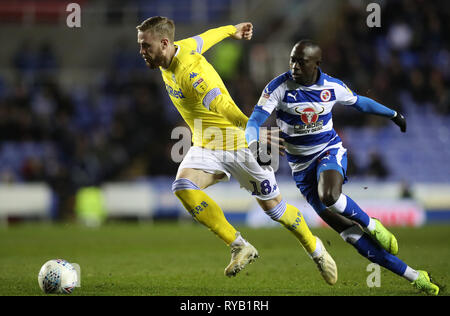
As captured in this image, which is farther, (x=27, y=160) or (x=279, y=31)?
(x=279, y=31)

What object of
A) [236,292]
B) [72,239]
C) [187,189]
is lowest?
[72,239]

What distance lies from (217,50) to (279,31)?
7.62ft

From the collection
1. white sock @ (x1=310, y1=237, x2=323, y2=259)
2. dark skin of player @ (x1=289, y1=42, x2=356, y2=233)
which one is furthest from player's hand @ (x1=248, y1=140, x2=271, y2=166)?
white sock @ (x1=310, y1=237, x2=323, y2=259)

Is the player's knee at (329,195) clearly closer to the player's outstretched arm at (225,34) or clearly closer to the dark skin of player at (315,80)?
the dark skin of player at (315,80)

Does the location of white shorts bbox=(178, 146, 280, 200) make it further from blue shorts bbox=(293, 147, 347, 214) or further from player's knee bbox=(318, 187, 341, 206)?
player's knee bbox=(318, 187, 341, 206)

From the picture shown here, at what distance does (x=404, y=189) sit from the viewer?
16406mm

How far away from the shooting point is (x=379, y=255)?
6254mm

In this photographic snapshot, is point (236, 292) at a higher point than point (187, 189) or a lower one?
lower

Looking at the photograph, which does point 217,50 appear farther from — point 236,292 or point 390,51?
point 236,292


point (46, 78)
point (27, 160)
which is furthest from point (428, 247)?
point (46, 78)

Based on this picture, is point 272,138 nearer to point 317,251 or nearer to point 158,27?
point 317,251

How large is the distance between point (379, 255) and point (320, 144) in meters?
1.17

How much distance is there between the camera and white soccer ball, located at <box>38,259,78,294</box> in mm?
6285

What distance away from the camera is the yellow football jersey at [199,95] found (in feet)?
21.4
